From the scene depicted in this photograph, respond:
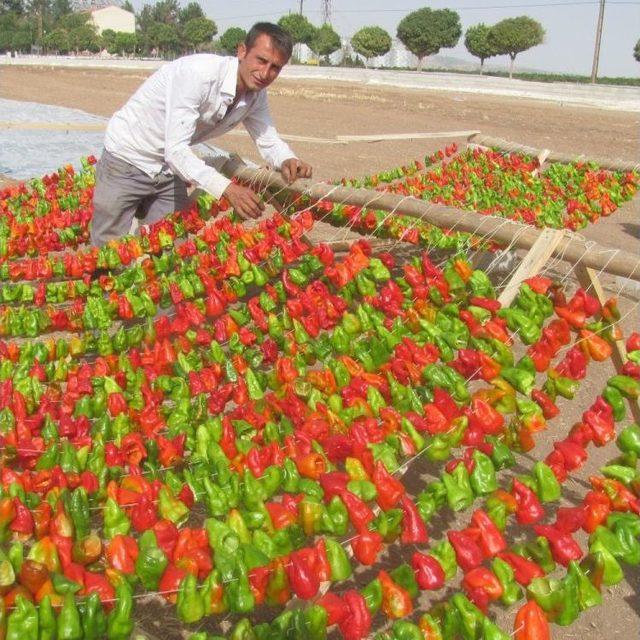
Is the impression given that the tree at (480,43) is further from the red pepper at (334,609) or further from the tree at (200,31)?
the red pepper at (334,609)

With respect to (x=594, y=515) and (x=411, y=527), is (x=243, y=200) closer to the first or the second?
(x=411, y=527)

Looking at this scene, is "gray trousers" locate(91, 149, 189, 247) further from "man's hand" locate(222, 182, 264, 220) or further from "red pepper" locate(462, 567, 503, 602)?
"red pepper" locate(462, 567, 503, 602)

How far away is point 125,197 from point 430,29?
68.6 meters

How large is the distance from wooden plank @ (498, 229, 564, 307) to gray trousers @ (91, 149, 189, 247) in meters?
2.46

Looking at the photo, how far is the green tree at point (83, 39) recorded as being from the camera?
97.0m

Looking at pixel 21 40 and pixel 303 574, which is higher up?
pixel 21 40

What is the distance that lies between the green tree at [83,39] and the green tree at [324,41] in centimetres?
3782

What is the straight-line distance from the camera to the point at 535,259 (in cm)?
279

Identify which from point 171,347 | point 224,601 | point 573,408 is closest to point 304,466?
point 224,601

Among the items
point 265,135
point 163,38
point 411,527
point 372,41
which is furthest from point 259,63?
point 163,38

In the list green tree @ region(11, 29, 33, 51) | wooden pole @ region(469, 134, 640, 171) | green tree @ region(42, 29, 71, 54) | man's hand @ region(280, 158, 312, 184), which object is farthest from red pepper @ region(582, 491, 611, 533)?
green tree @ region(42, 29, 71, 54)

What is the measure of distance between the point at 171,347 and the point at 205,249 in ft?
2.65

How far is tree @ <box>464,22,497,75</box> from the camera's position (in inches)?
2527

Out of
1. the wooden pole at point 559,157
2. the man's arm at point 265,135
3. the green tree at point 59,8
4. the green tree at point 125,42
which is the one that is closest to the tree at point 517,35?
the green tree at point 125,42
